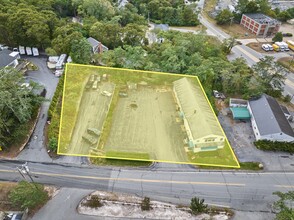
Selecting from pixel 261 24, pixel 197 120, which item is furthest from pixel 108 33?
pixel 261 24

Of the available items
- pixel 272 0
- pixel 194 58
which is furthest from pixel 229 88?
pixel 272 0

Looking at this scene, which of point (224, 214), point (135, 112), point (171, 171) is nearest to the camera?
point (135, 112)

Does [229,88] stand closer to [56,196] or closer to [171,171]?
[171,171]

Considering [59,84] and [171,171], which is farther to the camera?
[59,84]

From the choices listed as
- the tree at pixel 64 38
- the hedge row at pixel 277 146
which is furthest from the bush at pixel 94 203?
the tree at pixel 64 38

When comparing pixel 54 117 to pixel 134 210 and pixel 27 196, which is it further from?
pixel 134 210
